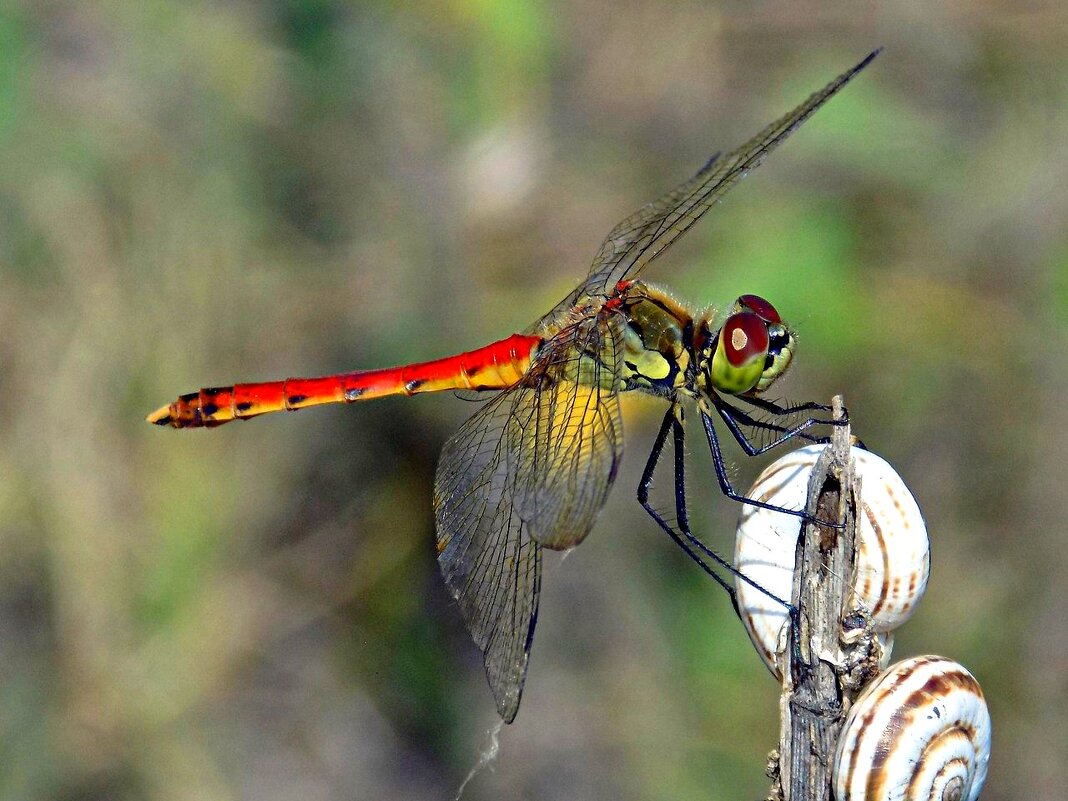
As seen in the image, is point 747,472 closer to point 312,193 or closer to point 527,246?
point 527,246

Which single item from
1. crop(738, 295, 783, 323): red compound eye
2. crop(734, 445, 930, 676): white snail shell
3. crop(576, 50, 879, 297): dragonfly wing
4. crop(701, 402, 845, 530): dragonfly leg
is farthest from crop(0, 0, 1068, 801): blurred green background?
crop(734, 445, 930, 676): white snail shell

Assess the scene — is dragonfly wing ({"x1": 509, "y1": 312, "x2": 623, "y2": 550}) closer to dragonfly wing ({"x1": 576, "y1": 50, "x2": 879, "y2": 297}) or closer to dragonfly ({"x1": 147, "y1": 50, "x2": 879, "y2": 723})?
dragonfly ({"x1": 147, "y1": 50, "x2": 879, "y2": 723})

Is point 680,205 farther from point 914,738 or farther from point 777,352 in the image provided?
point 914,738

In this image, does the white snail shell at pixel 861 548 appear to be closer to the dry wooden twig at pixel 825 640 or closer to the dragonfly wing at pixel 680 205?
the dry wooden twig at pixel 825 640

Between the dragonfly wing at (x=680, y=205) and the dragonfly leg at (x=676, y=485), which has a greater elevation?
the dragonfly wing at (x=680, y=205)

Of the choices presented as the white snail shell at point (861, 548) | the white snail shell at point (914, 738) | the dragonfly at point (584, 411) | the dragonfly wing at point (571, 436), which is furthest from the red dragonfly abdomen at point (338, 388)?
the white snail shell at point (914, 738)

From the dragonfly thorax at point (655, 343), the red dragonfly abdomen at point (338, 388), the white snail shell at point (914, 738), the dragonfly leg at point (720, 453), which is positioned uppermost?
the red dragonfly abdomen at point (338, 388)

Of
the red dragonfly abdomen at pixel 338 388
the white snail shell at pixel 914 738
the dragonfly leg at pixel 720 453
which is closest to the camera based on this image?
the white snail shell at pixel 914 738
